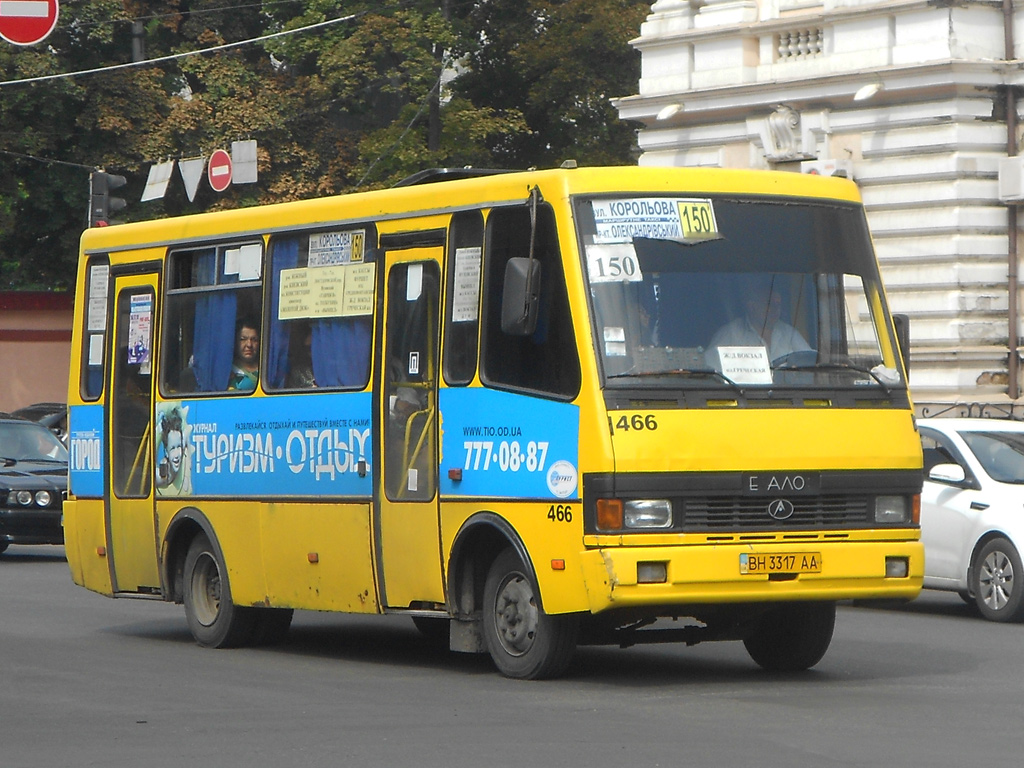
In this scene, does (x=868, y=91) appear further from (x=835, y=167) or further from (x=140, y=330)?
(x=140, y=330)

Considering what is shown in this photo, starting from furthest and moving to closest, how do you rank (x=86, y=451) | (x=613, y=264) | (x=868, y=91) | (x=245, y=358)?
(x=868, y=91) < (x=86, y=451) < (x=245, y=358) < (x=613, y=264)

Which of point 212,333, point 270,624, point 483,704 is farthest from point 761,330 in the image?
point 270,624

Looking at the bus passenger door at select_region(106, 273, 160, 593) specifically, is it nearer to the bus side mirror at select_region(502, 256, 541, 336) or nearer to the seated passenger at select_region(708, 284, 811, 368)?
the bus side mirror at select_region(502, 256, 541, 336)

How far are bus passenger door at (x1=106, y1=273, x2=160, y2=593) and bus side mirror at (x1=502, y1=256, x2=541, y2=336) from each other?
420 centimetres

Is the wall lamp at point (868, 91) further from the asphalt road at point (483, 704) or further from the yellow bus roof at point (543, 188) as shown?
the yellow bus roof at point (543, 188)

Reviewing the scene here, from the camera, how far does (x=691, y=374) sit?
10789mm

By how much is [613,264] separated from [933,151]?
19676 millimetres

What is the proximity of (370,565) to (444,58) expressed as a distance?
111ft

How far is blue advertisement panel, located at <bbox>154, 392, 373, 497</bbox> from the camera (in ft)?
40.4

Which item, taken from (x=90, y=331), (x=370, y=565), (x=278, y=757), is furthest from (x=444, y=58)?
(x=278, y=757)

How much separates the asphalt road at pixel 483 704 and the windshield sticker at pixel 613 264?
2078 millimetres

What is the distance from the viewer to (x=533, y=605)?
11.0 meters

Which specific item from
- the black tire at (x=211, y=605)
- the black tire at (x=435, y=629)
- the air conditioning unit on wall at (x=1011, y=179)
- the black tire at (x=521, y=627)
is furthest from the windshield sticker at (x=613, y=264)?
the air conditioning unit on wall at (x=1011, y=179)

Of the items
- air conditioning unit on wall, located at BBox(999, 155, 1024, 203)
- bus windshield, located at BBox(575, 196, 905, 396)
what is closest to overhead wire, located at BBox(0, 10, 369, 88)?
air conditioning unit on wall, located at BBox(999, 155, 1024, 203)
